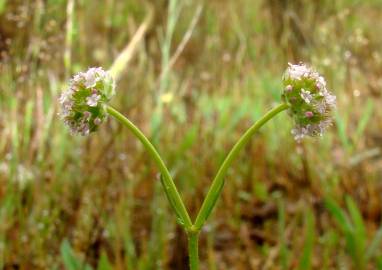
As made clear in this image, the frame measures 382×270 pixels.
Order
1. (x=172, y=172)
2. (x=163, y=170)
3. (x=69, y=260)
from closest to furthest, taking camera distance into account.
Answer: (x=163, y=170) < (x=69, y=260) < (x=172, y=172)

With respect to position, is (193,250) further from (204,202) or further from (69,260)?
(69,260)

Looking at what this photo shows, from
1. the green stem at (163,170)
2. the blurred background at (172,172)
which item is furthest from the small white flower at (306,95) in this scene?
the blurred background at (172,172)

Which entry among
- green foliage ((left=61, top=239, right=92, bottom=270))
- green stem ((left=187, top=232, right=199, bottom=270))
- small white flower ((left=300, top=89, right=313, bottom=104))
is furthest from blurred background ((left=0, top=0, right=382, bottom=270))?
small white flower ((left=300, top=89, right=313, bottom=104))

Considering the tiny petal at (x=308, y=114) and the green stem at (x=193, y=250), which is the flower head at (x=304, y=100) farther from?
the green stem at (x=193, y=250)

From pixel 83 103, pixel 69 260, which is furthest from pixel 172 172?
pixel 83 103

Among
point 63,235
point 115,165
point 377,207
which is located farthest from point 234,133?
point 63,235

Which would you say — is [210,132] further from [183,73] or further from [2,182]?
[183,73]
